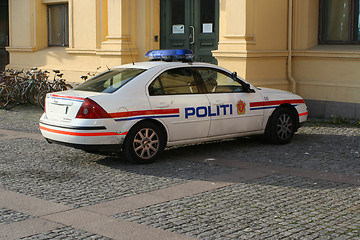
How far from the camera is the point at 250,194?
6.73 meters

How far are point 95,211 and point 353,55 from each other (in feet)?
27.4

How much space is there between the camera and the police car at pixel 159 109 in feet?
26.4

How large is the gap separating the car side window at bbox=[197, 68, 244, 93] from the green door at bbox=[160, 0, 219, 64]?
17.6 feet

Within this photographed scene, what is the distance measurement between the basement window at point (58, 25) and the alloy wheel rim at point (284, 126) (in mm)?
10917

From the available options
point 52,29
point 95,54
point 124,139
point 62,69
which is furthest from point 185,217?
point 52,29

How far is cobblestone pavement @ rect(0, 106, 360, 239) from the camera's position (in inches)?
215

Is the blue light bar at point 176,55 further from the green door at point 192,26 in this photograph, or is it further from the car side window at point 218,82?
the green door at point 192,26

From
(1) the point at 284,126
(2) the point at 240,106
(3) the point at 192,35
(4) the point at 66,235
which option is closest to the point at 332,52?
(1) the point at 284,126

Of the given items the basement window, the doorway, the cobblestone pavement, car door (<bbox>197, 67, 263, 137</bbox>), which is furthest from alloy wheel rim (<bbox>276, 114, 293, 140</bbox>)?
the doorway

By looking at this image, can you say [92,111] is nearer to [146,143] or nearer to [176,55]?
[146,143]

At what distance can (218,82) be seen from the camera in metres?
9.34

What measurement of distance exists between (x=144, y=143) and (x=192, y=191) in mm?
1685

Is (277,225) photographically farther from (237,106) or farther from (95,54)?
(95,54)

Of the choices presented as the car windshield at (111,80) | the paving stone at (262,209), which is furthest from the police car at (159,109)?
the paving stone at (262,209)
